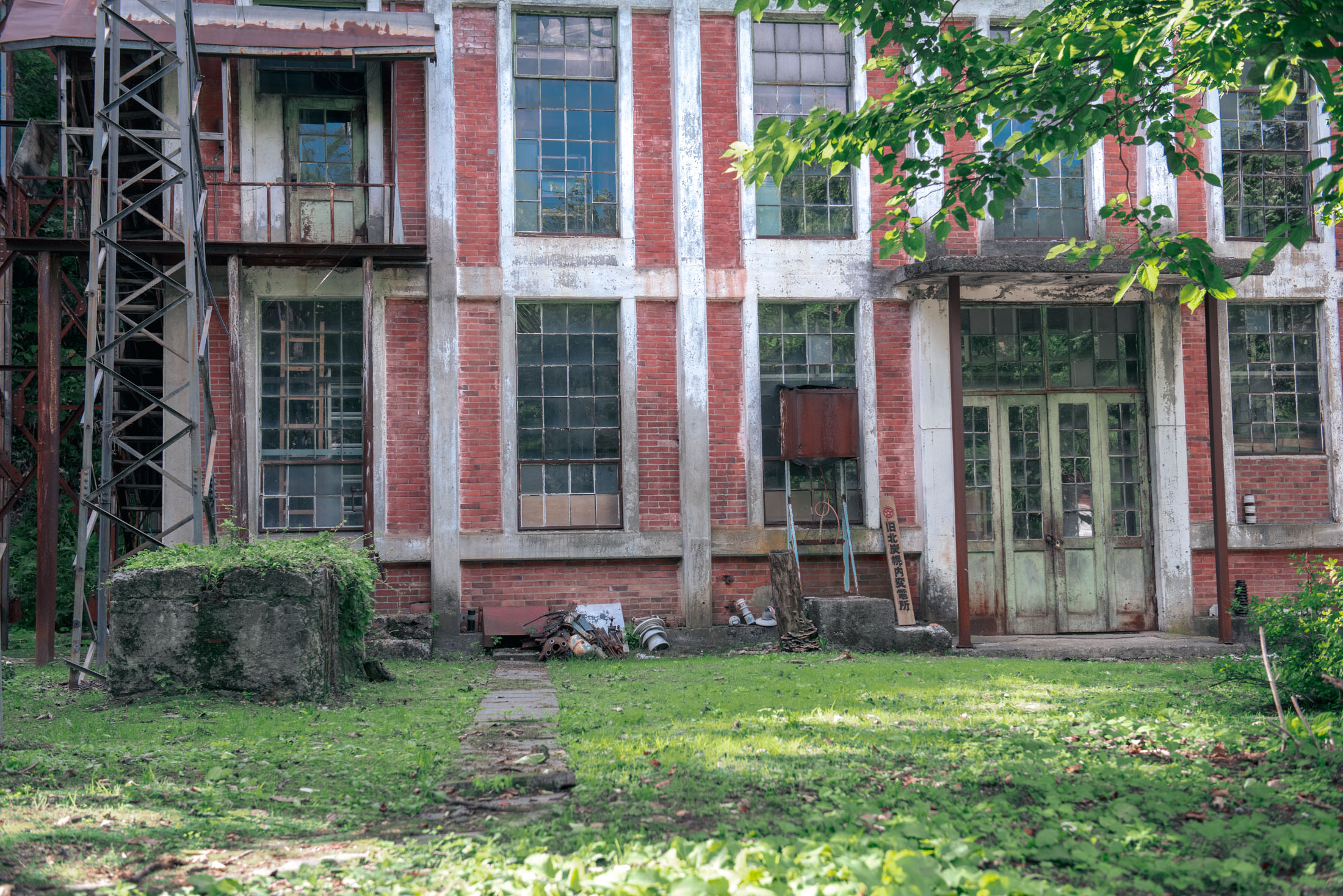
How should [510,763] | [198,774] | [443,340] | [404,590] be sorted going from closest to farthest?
[198,774], [510,763], [404,590], [443,340]

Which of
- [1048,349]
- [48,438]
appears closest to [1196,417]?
[1048,349]

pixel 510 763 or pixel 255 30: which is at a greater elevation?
pixel 255 30

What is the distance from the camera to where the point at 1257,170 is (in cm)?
1218

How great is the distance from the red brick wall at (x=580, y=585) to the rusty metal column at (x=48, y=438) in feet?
13.0

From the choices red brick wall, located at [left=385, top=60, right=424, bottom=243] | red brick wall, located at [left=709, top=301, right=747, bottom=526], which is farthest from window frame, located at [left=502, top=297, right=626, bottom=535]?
red brick wall, located at [left=385, top=60, right=424, bottom=243]

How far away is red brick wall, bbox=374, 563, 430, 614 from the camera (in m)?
11.0

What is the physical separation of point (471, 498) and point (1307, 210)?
10.1 m

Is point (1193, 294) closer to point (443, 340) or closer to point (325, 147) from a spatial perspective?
point (443, 340)

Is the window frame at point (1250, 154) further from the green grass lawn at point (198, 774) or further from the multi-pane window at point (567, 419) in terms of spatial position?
the green grass lawn at point (198, 774)

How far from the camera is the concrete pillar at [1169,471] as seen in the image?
1176 centimetres

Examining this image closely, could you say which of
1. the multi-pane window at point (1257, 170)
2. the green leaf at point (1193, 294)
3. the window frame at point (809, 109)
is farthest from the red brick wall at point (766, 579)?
the green leaf at point (1193, 294)

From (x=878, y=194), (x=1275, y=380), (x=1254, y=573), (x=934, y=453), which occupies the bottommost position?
(x=1254, y=573)

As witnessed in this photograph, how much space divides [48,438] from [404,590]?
3.74m

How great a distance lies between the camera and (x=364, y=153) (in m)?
11.5
